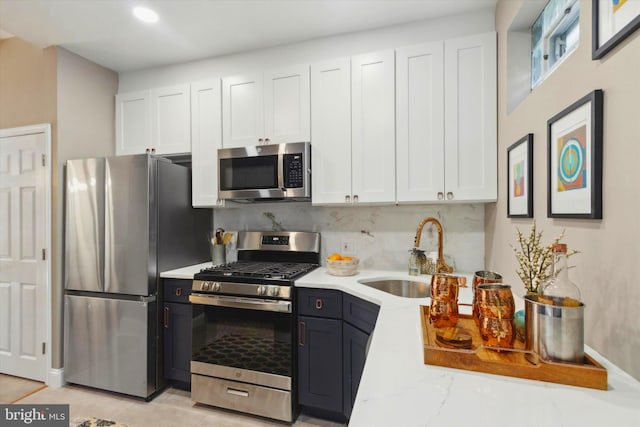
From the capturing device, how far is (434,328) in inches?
39.4

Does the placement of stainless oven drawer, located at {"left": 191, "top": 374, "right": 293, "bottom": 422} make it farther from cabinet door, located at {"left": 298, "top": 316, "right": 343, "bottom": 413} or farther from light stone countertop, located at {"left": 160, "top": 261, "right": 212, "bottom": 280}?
light stone countertop, located at {"left": 160, "top": 261, "right": 212, "bottom": 280}

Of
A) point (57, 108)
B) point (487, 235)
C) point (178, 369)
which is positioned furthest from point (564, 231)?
point (57, 108)

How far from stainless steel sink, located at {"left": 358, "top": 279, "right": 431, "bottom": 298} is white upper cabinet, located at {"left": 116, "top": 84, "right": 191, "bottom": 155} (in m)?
1.85

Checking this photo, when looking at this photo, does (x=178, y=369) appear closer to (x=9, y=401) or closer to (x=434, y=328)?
(x=9, y=401)

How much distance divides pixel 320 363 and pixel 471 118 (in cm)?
184

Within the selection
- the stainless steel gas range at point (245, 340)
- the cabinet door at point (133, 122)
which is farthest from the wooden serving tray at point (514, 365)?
the cabinet door at point (133, 122)

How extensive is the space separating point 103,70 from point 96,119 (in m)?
0.49

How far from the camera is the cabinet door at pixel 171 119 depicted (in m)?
2.58

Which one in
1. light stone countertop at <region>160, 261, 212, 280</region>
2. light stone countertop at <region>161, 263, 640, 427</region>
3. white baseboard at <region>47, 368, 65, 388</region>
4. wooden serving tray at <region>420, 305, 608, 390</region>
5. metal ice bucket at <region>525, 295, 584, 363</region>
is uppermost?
metal ice bucket at <region>525, 295, 584, 363</region>

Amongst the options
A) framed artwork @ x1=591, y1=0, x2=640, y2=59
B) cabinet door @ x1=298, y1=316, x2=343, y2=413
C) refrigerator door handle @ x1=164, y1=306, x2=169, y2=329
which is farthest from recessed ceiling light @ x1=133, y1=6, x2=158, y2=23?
framed artwork @ x1=591, y1=0, x2=640, y2=59

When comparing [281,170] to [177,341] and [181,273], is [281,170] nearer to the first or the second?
[181,273]

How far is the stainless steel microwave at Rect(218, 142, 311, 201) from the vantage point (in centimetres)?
221

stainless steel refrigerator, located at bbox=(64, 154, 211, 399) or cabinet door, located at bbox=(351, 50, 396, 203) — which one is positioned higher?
cabinet door, located at bbox=(351, 50, 396, 203)

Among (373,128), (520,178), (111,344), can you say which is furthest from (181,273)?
(520,178)
